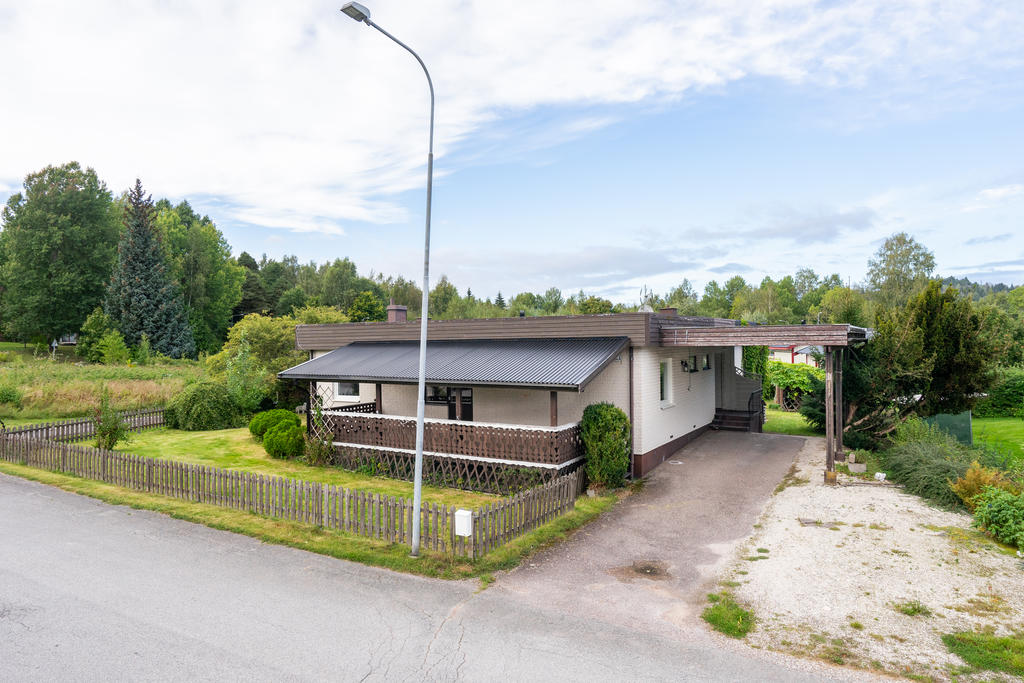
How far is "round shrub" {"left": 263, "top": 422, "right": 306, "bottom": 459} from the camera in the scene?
1922 centimetres

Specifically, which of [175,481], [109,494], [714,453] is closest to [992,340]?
[714,453]

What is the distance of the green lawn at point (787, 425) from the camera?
2316 centimetres

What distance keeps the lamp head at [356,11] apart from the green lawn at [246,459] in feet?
30.0

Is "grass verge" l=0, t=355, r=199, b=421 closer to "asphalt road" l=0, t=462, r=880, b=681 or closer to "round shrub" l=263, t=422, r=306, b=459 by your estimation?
"round shrub" l=263, t=422, r=306, b=459

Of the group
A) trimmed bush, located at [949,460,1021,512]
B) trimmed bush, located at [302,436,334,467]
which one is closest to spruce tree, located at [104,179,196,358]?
trimmed bush, located at [302,436,334,467]

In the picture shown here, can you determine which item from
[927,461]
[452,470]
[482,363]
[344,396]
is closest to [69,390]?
[344,396]

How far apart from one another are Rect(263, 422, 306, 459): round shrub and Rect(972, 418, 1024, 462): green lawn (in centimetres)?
2209

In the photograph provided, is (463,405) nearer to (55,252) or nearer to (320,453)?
(320,453)

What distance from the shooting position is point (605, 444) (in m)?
14.4

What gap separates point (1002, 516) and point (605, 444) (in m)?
7.60

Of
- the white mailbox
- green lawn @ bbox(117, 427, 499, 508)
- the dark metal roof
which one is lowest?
green lawn @ bbox(117, 427, 499, 508)

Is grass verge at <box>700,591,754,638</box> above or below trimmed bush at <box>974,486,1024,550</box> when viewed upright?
below

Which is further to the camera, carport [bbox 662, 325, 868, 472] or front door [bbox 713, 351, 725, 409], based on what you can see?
front door [bbox 713, 351, 725, 409]

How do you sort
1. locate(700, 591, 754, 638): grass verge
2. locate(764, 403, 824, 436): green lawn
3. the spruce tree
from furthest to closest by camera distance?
1. the spruce tree
2. locate(764, 403, 824, 436): green lawn
3. locate(700, 591, 754, 638): grass verge
